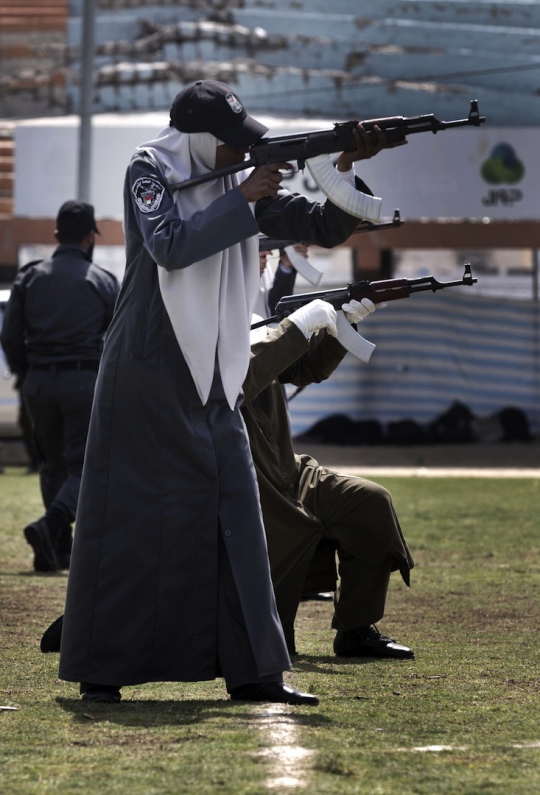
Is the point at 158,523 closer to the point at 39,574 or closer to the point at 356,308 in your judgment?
the point at 356,308

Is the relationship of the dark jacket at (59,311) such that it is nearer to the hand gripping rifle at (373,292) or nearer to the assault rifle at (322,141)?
the hand gripping rifle at (373,292)

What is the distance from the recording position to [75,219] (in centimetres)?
768

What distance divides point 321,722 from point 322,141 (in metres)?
1.56

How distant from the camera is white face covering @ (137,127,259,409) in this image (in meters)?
3.93

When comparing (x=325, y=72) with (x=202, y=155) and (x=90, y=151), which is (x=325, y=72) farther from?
(x=202, y=155)

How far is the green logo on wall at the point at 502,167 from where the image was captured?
56.6ft

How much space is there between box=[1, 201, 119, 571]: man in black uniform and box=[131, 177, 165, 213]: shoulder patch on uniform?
148 inches

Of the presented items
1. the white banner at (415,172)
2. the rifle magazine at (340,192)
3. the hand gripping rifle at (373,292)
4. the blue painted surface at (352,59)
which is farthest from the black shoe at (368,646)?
the blue painted surface at (352,59)

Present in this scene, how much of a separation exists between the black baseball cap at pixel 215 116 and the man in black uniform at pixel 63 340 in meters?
3.72

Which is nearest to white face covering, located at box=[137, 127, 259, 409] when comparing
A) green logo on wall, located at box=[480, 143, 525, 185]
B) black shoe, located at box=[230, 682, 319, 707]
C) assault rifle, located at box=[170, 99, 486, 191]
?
assault rifle, located at box=[170, 99, 486, 191]

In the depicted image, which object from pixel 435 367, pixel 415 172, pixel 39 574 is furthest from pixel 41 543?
pixel 435 367

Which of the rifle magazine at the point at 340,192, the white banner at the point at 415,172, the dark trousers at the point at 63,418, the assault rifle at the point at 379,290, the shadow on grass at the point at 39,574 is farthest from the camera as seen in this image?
the white banner at the point at 415,172

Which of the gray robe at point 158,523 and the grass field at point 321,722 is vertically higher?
the gray robe at point 158,523

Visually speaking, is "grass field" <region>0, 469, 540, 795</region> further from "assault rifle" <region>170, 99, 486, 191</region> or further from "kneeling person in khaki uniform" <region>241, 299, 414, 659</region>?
"assault rifle" <region>170, 99, 486, 191</region>
